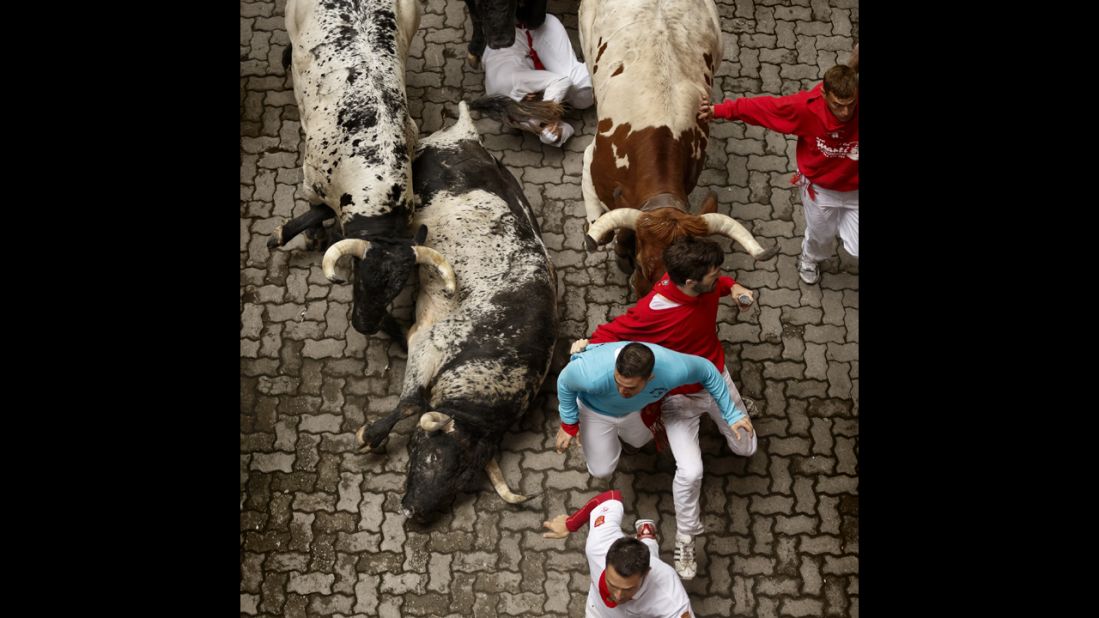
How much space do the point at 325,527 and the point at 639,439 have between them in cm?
234

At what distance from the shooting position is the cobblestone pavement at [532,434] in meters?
6.83

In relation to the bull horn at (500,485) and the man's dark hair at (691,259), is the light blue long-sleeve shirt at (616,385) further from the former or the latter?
the bull horn at (500,485)

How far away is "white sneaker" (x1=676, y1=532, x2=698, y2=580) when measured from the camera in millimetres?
6590

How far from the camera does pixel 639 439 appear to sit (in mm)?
6770

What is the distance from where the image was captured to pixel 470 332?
7145mm

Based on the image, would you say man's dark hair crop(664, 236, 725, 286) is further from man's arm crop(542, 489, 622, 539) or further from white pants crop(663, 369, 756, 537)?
man's arm crop(542, 489, 622, 539)

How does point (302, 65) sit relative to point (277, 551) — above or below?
above

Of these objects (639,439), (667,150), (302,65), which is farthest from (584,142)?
(639,439)

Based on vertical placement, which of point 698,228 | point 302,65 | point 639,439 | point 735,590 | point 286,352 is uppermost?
point 302,65

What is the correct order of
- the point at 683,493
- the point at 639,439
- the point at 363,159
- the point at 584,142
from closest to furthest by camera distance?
the point at 683,493 → the point at 639,439 → the point at 363,159 → the point at 584,142

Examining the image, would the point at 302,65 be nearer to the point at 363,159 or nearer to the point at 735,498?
the point at 363,159

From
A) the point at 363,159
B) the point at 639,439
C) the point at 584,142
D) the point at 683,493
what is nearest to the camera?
the point at 683,493

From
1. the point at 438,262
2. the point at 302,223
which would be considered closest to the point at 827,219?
the point at 438,262

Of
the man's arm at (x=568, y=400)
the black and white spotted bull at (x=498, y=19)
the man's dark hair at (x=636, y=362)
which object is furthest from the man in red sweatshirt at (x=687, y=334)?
the black and white spotted bull at (x=498, y=19)
